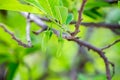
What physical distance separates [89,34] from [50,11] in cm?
160

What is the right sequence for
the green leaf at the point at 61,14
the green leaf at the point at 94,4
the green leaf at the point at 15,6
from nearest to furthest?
the green leaf at the point at 61,14, the green leaf at the point at 15,6, the green leaf at the point at 94,4

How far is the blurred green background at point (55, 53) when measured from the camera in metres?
1.72

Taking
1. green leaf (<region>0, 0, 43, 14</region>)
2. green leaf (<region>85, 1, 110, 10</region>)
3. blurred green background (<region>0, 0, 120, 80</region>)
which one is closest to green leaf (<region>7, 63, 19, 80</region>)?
blurred green background (<region>0, 0, 120, 80</region>)

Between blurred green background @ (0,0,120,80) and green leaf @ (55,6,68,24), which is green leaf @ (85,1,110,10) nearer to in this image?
blurred green background @ (0,0,120,80)

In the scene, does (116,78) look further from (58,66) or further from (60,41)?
(58,66)

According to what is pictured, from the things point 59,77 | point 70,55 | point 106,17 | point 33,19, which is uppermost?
point 33,19

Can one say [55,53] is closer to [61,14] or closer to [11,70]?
[11,70]

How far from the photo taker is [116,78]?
1116mm

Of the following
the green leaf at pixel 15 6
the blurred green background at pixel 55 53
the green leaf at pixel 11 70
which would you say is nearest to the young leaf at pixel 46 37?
the green leaf at pixel 15 6

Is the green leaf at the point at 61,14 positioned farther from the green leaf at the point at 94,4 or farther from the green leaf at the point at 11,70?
the green leaf at the point at 11,70

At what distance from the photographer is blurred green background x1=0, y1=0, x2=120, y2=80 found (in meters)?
1.72

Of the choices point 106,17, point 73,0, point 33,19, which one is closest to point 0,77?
point 106,17

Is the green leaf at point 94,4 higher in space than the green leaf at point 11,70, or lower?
higher

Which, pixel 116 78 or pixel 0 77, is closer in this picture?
pixel 116 78
